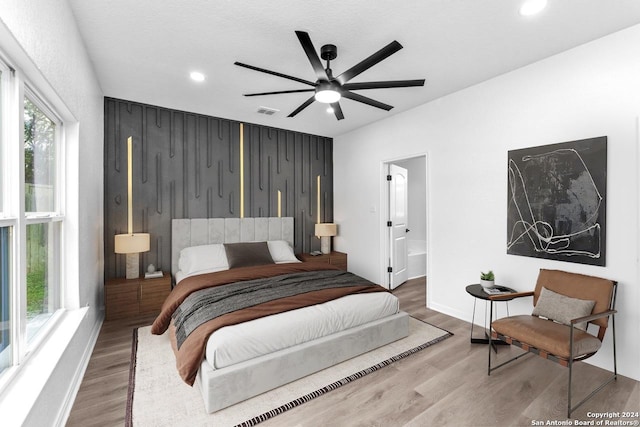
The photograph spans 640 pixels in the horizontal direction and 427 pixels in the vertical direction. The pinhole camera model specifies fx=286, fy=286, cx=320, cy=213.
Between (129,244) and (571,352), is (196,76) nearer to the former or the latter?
(129,244)

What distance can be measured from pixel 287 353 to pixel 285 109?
10.4 ft

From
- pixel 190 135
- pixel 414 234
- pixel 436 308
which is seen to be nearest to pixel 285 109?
pixel 190 135

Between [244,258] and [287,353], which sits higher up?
[244,258]

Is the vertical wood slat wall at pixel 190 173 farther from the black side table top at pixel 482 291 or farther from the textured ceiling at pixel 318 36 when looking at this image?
the black side table top at pixel 482 291

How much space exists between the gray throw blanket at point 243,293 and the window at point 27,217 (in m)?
0.88

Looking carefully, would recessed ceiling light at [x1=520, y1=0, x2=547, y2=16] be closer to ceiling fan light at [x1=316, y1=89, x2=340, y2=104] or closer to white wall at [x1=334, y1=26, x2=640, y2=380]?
white wall at [x1=334, y1=26, x2=640, y2=380]

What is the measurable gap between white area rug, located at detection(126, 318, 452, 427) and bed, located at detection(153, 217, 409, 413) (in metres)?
0.07

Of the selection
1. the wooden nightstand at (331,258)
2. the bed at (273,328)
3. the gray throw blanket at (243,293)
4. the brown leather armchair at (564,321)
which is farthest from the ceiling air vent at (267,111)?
the brown leather armchair at (564,321)

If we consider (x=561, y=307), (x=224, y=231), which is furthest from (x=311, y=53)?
(x=224, y=231)

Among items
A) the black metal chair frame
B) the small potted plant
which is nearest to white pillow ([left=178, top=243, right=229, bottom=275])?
the small potted plant

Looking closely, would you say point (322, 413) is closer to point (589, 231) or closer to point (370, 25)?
point (589, 231)

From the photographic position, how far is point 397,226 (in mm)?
4859

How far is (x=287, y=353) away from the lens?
7.25 ft

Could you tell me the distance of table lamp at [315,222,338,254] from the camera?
5.15 metres
